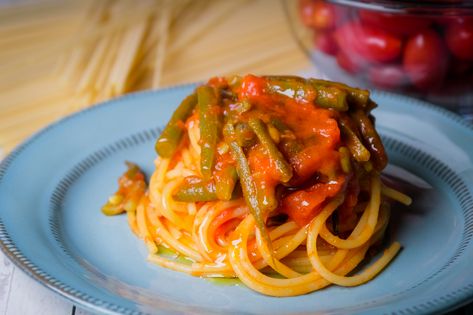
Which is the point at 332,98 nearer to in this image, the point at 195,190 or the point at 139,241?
the point at 195,190

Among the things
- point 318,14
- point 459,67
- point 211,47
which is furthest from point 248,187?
point 211,47

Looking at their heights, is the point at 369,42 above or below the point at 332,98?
below

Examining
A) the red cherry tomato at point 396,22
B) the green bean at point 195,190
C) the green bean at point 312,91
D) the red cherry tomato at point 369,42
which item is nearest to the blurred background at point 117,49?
the red cherry tomato at point 369,42

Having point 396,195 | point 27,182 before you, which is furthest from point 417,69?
point 27,182

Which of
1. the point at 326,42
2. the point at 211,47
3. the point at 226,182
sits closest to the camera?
the point at 226,182

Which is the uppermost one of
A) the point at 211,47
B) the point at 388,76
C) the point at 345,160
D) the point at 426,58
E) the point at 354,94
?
the point at 354,94
